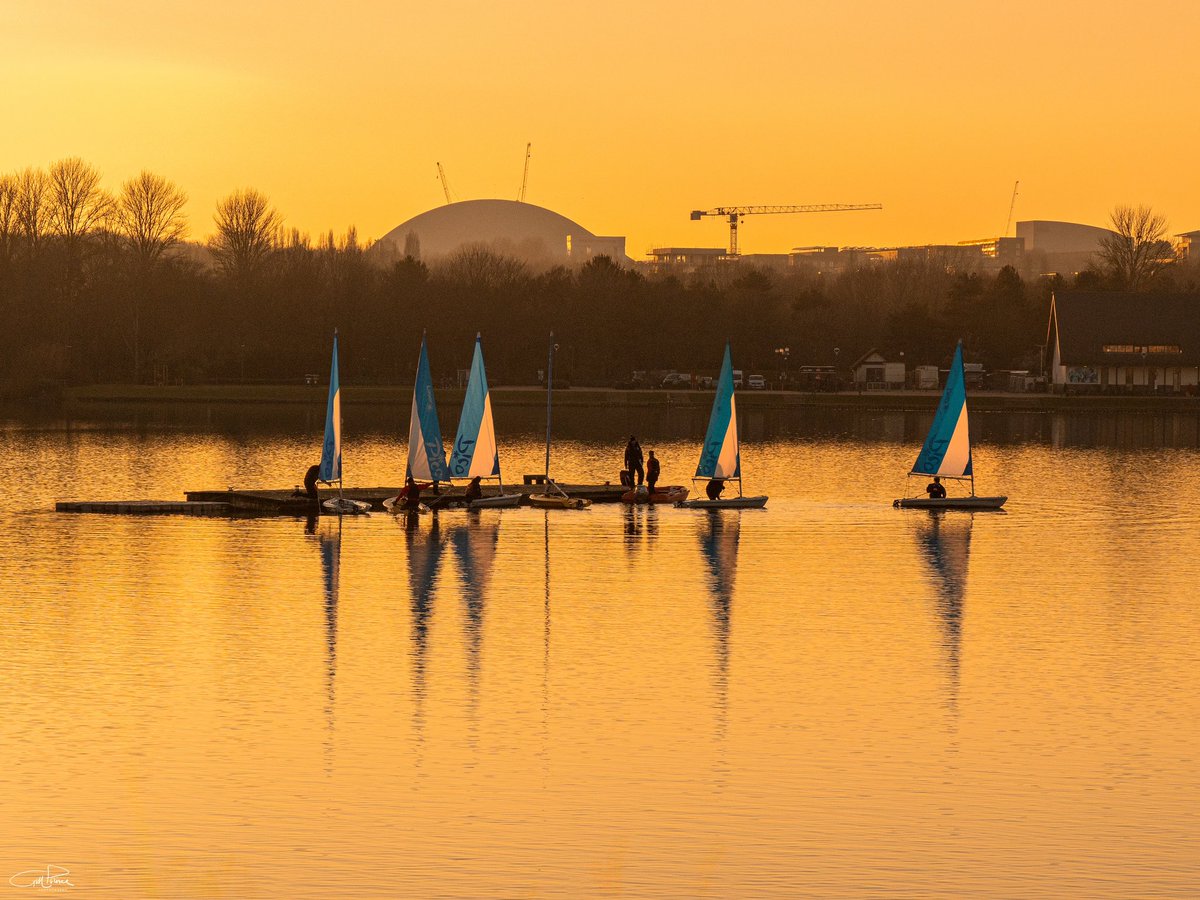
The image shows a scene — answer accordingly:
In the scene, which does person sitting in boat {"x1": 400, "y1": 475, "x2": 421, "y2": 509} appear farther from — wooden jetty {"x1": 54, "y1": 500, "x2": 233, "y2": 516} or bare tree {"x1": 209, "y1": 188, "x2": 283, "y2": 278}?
bare tree {"x1": 209, "y1": 188, "x2": 283, "y2": 278}

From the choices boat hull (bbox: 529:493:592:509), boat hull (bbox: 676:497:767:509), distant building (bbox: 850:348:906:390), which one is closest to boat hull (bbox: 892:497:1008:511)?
boat hull (bbox: 676:497:767:509)

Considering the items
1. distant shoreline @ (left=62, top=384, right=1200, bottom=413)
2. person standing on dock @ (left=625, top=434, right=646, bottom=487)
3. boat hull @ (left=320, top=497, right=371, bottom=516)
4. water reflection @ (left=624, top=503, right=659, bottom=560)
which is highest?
distant shoreline @ (left=62, top=384, right=1200, bottom=413)

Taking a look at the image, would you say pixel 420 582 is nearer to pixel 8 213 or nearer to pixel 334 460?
pixel 334 460

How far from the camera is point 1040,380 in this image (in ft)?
455

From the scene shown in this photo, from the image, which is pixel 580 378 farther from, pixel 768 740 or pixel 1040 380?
pixel 768 740

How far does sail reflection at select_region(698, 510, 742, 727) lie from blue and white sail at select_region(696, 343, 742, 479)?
166 centimetres

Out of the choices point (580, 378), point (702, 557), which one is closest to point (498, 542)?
point (702, 557)

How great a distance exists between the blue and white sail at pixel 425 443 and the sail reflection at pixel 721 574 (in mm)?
7766

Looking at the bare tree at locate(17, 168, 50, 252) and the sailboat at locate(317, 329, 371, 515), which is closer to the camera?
the sailboat at locate(317, 329, 371, 515)

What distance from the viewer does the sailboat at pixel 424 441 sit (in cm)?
4828

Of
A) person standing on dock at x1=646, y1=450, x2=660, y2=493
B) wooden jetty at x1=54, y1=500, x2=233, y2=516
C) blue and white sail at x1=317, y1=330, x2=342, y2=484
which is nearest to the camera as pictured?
blue and white sail at x1=317, y1=330, x2=342, y2=484

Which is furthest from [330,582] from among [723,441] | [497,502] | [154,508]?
[723,441]

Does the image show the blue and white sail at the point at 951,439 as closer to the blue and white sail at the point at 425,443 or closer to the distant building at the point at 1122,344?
the blue and white sail at the point at 425,443

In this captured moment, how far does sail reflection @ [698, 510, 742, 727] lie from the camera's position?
84.8 ft
